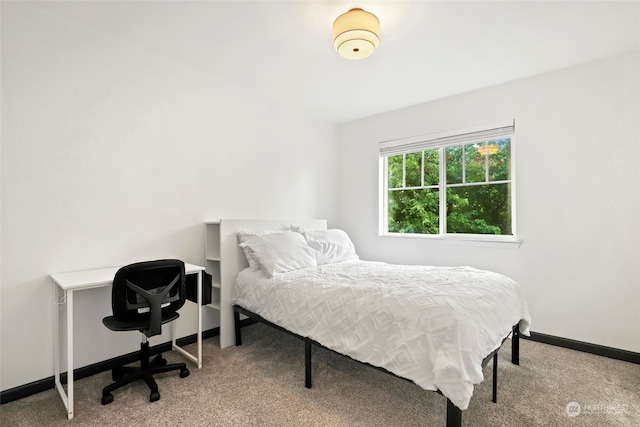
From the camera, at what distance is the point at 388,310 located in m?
1.82

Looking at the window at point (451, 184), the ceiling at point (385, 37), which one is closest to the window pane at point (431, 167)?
the window at point (451, 184)

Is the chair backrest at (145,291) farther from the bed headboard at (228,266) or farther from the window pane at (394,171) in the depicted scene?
the window pane at (394,171)

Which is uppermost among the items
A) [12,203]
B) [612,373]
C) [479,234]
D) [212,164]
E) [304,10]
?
[304,10]

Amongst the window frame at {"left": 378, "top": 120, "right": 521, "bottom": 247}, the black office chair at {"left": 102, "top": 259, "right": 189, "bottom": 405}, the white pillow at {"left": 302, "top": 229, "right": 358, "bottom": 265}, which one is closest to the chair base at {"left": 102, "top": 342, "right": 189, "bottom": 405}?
the black office chair at {"left": 102, "top": 259, "right": 189, "bottom": 405}

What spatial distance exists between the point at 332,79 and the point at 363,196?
5.57 ft

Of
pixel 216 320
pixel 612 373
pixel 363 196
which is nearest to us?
pixel 612 373

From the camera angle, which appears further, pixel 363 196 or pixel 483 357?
pixel 363 196

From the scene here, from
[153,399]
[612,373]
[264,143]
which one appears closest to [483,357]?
[612,373]

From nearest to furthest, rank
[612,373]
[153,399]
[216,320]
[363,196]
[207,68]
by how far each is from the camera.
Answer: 1. [153,399]
2. [612,373]
3. [207,68]
4. [216,320]
5. [363,196]

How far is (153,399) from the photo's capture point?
1.99 meters

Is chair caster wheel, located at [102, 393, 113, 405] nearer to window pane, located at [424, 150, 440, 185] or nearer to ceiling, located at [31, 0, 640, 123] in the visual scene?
ceiling, located at [31, 0, 640, 123]

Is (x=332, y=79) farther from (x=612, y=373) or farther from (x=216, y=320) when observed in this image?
(x=612, y=373)

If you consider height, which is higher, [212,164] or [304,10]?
[304,10]

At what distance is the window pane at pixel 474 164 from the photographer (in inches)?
136
